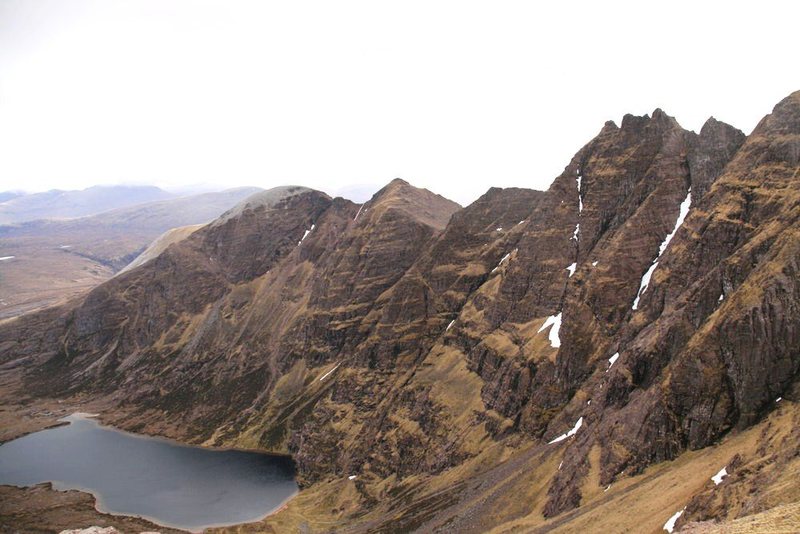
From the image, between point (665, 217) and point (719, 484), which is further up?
point (665, 217)

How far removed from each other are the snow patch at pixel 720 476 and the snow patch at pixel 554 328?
216ft

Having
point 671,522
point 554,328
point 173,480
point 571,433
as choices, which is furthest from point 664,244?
point 173,480

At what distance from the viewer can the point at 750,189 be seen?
9831 cm

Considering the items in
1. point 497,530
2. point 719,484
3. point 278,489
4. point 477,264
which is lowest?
point 278,489

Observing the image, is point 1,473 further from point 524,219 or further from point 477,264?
point 524,219

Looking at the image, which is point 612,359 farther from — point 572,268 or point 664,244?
point 572,268

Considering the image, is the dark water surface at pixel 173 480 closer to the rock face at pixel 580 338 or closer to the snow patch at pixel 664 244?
the rock face at pixel 580 338

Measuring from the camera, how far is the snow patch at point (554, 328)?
129 m

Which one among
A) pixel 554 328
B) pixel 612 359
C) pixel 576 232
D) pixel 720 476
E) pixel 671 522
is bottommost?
pixel 671 522

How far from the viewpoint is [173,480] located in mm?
170250

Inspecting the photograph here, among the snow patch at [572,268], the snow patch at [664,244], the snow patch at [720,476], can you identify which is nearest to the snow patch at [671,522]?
the snow patch at [720,476]

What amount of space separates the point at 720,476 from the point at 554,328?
7386 cm

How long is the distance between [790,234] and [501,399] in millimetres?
72450

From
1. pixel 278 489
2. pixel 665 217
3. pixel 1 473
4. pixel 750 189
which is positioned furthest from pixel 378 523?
pixel 1 473
